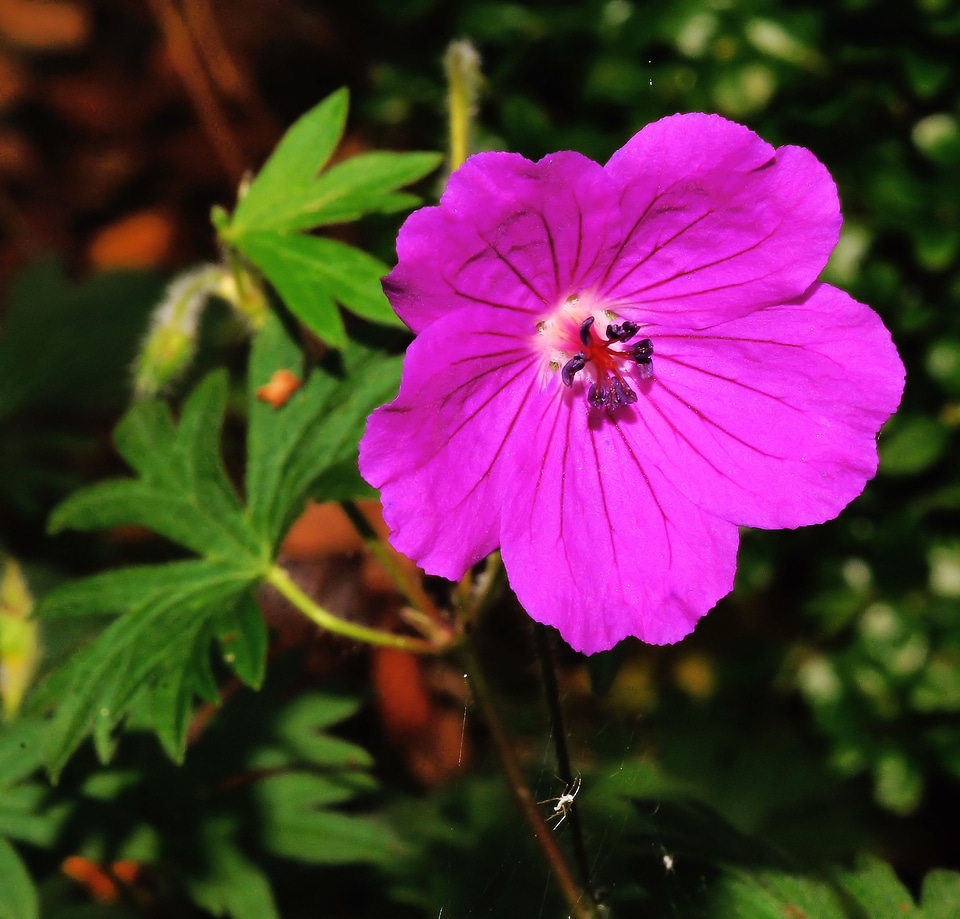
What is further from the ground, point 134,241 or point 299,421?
point 299,421

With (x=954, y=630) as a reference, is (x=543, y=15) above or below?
above

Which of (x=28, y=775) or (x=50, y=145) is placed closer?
(x=28, y=775)

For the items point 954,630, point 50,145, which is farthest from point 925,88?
point 50,145

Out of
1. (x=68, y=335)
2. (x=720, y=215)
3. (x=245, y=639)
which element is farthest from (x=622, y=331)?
(x=68, y=335)

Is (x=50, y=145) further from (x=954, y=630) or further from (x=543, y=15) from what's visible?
(x=954, y=630)

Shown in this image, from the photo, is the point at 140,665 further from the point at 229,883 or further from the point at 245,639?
the point at 229,883

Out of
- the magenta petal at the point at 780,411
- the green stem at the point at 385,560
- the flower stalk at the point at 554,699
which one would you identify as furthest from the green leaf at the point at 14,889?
the magenta petal at the point at 780,411

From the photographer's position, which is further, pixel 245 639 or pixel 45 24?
pixel 45 24
